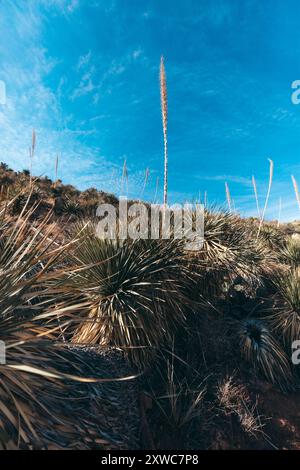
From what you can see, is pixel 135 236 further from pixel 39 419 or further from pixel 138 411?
pixel 39 419

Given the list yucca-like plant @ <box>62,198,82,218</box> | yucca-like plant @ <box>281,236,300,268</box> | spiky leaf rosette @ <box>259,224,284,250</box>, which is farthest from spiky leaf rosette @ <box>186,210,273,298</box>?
yucca-like plant @ <box>62,198,82,218</box>

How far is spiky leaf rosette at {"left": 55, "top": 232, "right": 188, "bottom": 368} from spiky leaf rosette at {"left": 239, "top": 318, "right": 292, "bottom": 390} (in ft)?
5.17

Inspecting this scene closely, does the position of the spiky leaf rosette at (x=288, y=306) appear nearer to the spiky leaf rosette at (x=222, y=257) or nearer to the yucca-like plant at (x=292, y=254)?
the spiky leaf rosette at (x=222, y=257)

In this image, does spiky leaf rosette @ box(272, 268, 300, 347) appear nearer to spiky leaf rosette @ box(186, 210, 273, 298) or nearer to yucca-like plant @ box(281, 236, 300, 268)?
spiky leaf rosette @ box(186, 210, 273, 298)

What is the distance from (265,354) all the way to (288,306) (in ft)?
5.51

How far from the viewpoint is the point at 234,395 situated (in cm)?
499

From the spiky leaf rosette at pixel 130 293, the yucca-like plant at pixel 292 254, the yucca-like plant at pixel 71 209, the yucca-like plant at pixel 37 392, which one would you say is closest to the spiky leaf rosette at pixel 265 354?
the spiky leaf rosette at pixel 130 293

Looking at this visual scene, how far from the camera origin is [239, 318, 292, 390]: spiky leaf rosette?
5945 millimetres

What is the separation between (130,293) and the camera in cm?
493

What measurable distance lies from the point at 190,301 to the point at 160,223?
5.79ft

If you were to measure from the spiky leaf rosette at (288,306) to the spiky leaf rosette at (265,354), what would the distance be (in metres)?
0.49

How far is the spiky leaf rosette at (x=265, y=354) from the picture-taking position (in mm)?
5945
